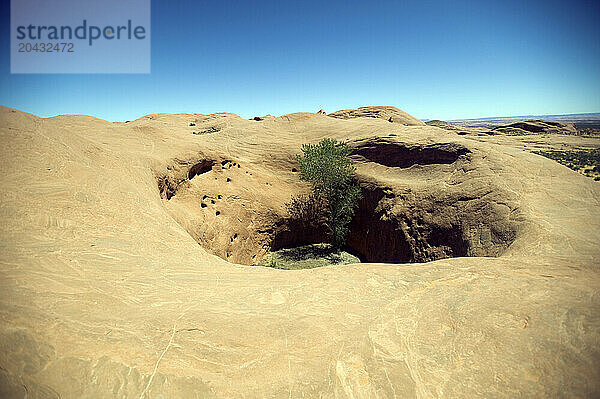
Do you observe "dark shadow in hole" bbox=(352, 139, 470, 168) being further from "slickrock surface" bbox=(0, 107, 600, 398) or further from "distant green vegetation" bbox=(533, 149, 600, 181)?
"distant green vegetation" bbox=(533, 149, 600, 181)

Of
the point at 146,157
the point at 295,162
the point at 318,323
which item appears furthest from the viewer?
the point at 295,162

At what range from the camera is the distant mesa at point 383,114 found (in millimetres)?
54869

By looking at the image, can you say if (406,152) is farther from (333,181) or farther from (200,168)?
(200,168)

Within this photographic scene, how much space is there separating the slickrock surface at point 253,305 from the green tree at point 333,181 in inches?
276

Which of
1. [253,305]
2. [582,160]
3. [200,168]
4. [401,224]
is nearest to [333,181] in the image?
[401,224]

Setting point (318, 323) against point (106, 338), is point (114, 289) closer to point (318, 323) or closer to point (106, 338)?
point (106, 338)

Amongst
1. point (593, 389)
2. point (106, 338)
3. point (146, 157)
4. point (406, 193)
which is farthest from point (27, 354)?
point (406, 193)

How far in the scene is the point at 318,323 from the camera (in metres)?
4.38

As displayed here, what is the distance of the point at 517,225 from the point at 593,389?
8.31m

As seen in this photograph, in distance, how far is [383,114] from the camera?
5653cm

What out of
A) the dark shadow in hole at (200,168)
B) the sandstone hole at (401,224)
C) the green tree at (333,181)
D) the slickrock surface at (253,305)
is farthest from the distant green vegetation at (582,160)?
the dark shadow in hole at (200,168)

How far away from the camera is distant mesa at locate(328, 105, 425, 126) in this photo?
5487 centimetres

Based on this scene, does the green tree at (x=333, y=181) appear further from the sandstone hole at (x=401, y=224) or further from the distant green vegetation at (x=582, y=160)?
the distant green vegetation at (x=582, y=160)

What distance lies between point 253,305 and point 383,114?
57.4m
